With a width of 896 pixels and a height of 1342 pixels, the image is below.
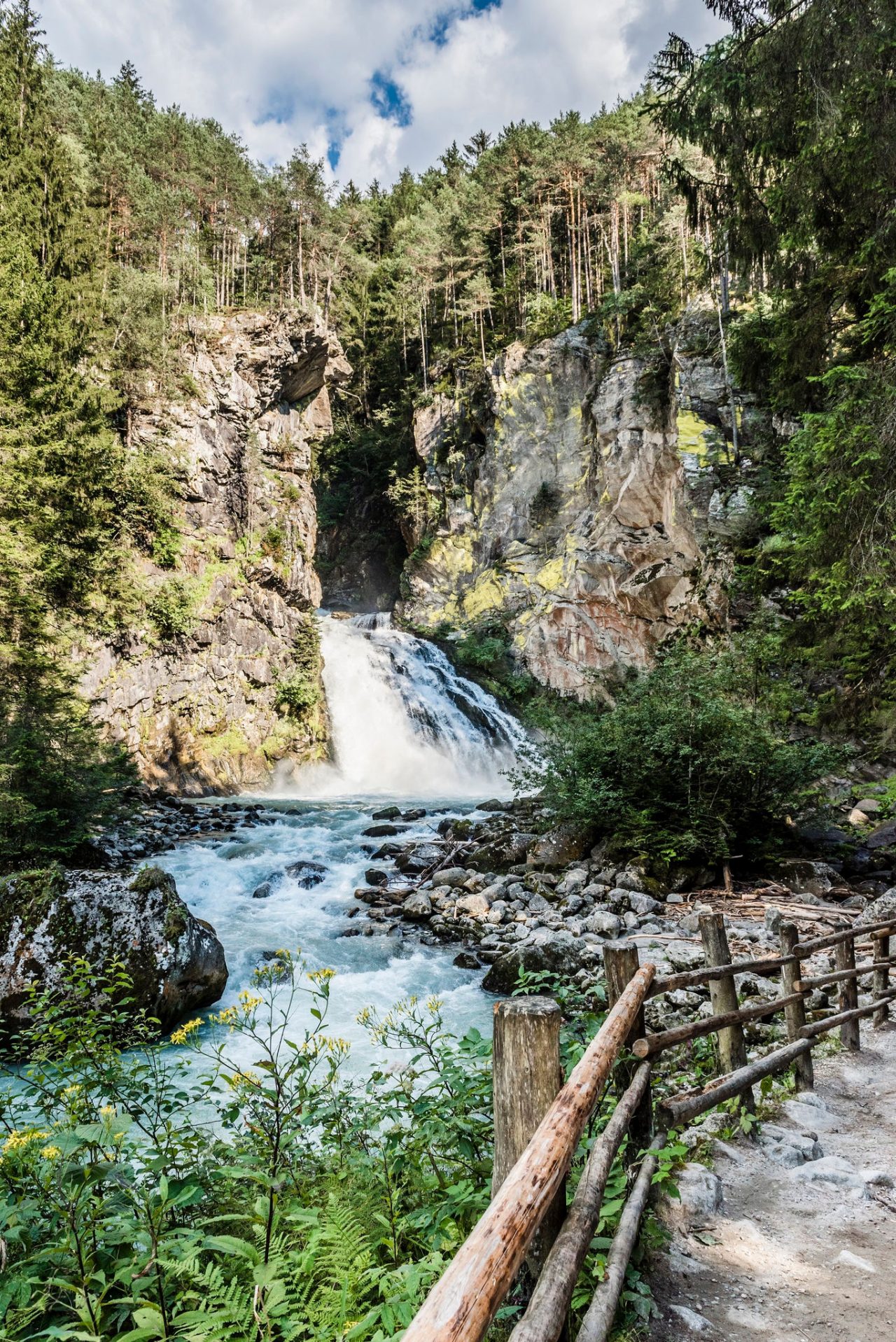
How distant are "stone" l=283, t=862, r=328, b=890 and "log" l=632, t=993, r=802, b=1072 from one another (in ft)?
24.7

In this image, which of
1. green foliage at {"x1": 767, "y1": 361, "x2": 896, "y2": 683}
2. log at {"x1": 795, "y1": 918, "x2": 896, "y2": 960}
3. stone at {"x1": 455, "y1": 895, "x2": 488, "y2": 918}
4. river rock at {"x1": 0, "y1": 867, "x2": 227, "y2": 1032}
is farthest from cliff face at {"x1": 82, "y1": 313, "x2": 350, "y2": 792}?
log at {"x1": 795, "y1": 918, "x2": 896, "y2": 960}

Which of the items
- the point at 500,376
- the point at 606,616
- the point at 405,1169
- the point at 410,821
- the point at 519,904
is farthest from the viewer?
the point at 500,376

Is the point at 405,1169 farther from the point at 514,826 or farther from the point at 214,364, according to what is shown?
the point at 214,364

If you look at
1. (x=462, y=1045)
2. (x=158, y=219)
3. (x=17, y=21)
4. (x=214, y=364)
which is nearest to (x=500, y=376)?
(x=214, y=364)

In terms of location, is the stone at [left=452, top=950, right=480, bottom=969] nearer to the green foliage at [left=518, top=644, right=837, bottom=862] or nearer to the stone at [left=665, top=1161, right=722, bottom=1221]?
the green foliage at [left=518, top=644, right=837, bottom=862]

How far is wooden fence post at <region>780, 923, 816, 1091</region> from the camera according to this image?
12.8 ft

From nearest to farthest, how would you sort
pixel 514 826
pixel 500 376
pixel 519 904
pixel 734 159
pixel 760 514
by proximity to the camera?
pixel 734 159, pixel 519 904, pixel 514 826, pixel 760 514, pixel 500 376

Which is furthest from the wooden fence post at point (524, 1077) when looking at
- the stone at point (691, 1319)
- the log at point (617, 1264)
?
the stone at point (691, 1319)

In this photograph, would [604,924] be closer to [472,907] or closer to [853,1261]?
[472,907]

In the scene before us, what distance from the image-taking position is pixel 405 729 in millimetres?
21594

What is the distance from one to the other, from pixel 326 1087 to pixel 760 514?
16.0 m

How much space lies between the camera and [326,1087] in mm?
2705

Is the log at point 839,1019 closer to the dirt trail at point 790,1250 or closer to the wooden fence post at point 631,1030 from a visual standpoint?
the dirt trail at point 790,1250

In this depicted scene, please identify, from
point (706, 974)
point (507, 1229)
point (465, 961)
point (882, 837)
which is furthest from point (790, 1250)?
point (882, 837)
